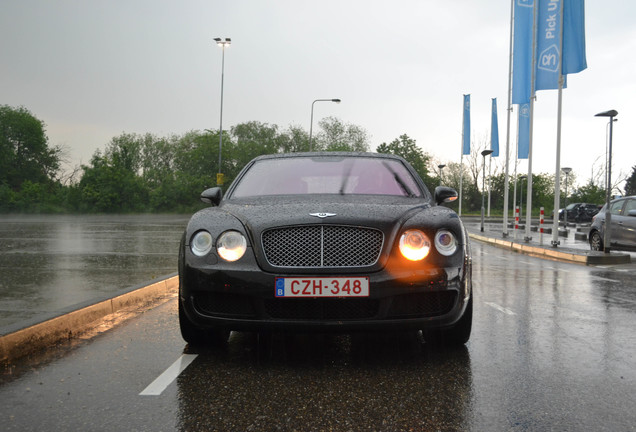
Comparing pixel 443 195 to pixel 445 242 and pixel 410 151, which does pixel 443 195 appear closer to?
pixel 445 242

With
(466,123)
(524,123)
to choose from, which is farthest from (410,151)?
(524,123)

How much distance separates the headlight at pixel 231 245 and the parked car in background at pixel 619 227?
Result: 39.8 feet

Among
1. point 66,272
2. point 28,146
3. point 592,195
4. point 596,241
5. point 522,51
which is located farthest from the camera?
point 28,146

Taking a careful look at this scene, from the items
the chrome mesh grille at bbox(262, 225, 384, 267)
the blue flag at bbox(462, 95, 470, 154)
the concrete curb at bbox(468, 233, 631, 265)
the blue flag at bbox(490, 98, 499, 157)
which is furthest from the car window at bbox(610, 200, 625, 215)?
the blue flag at bbox(462, 95, 470, 154)

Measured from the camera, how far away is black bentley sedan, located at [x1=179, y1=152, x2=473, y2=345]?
138 inches

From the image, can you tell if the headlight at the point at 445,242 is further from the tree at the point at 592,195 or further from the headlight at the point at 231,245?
the tree at the point at 592,195

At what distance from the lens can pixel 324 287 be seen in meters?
3.47

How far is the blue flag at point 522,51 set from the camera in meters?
20.5

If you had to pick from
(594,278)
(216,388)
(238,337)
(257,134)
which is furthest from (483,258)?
(257,134)

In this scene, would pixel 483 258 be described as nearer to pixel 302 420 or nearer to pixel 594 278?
pixel 594 278

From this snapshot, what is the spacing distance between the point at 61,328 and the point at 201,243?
1699mm

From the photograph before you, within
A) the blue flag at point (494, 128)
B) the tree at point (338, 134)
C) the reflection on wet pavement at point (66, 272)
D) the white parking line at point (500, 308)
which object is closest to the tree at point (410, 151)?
the tree at point (338, 134)

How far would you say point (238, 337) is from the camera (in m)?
4.60

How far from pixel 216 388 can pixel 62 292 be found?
3812 mm
